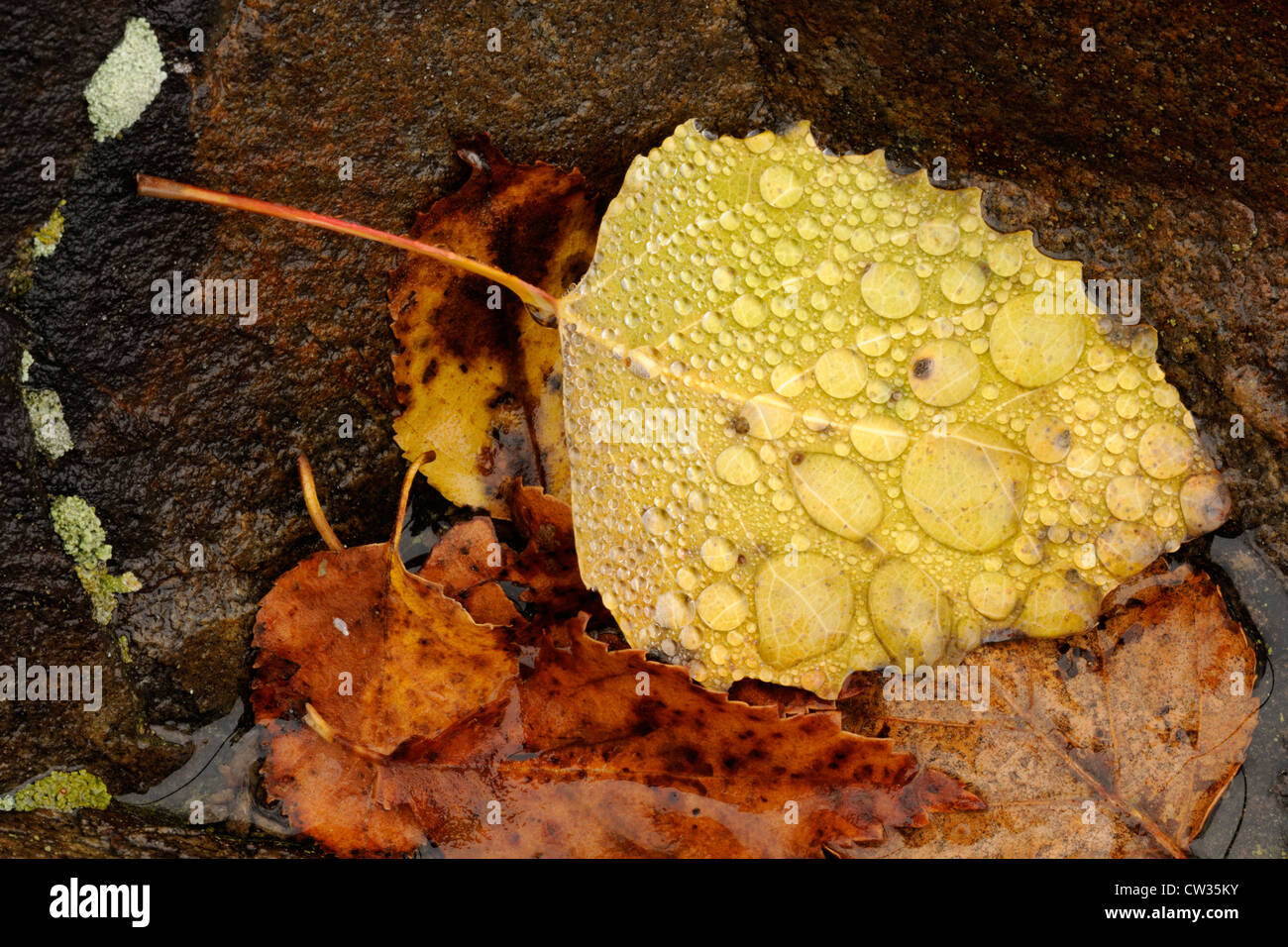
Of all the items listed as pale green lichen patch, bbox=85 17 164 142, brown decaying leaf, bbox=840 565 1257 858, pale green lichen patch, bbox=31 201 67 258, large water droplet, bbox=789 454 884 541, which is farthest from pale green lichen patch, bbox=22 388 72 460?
brown decaying leaf, bbox=840 565 1257 858

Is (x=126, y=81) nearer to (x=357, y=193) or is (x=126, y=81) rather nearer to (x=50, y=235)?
(x=50, y=235)

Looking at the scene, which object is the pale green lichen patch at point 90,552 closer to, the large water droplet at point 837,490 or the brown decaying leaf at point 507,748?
the brown decaying leaf at point 507,748

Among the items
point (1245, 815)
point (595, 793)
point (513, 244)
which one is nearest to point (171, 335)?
point (513, 244)

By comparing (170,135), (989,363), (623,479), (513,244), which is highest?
(170,135)

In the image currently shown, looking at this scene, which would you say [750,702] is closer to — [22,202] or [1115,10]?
[1115,10]

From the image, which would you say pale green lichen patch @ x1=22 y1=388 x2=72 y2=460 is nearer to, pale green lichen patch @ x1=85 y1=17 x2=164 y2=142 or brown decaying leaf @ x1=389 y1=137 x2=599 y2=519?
pale green lichen patch @ x1=85 y1=17 x2=164 y2=142

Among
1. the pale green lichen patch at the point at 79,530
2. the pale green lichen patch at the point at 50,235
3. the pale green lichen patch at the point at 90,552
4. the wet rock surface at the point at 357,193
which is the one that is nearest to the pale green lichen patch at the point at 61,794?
the wet rock surface at the point at 357,193

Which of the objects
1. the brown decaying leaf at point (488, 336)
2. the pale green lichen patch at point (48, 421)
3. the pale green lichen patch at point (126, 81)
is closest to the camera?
the pale green lichen patch at point (126, 81)
